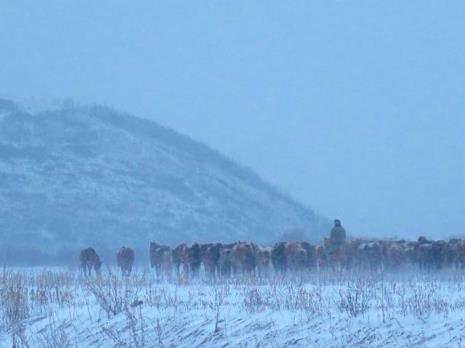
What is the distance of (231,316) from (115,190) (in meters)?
76.9

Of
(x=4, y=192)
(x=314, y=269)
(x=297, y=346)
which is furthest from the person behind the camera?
(x=4, y=192)

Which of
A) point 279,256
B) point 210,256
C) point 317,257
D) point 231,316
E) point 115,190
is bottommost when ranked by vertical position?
point 231,316

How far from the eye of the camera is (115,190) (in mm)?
94375

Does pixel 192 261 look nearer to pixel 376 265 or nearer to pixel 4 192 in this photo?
pixel 376 265

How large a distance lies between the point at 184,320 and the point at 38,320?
4155 mm

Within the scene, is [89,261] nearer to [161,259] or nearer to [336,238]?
[161,259]

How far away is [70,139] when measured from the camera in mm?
105688

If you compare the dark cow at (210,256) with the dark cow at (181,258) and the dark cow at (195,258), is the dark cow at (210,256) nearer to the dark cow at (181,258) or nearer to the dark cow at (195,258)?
the dark cow at (195,258)

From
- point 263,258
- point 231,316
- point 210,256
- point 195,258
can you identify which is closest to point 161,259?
point 195,258

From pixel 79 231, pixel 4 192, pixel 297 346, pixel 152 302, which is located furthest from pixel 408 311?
pixel 4 192

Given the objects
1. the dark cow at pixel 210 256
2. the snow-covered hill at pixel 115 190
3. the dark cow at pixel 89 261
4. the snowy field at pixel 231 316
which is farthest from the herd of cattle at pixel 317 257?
the snow-covered hill at pixel 115 190

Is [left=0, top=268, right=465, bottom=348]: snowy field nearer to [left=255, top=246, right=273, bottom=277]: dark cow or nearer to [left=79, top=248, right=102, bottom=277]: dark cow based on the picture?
[left=255, top=246, right=273, bottom=277]: dark cow

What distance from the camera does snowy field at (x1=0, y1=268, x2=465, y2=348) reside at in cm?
1582

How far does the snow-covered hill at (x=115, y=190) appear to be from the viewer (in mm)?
82875
